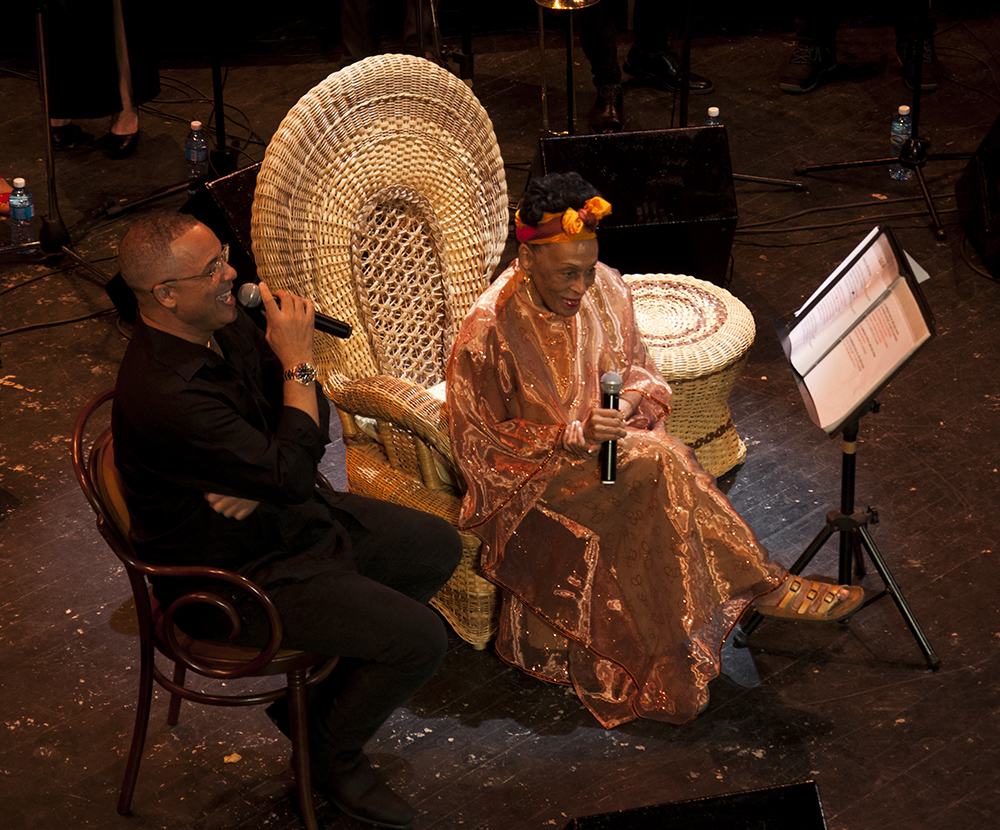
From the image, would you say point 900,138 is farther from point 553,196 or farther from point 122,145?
point 122,145

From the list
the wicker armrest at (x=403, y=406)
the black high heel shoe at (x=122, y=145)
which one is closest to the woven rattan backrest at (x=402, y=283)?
the wicker armrest at (x=403, y=406)

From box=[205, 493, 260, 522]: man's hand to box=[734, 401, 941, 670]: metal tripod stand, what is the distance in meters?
1.59

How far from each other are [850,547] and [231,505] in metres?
1.85

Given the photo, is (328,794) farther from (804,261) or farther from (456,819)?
(804,261)

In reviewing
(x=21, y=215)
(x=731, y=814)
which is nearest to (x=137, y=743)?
(x=731, y=814)

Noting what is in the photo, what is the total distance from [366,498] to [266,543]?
406 mm

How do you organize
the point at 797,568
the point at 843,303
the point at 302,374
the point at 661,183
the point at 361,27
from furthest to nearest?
the point at 361,27 < the point at 661,183 < the point at 797,568 < the point at 843,303 < the point at 302,374

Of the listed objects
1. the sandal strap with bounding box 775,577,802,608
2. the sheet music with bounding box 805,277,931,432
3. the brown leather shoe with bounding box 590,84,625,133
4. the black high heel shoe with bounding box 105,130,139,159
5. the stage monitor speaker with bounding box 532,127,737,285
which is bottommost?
the black high heel shoe with bounding box 105,130,139,159

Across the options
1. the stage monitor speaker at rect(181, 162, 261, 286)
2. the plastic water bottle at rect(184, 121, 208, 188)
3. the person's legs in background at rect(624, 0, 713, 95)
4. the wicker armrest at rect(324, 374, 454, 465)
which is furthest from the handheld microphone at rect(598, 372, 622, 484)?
the person's legs in background at rect(624, 0, 713, 95)

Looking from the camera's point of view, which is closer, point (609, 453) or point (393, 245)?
point (609, 453)

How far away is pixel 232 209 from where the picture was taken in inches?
185

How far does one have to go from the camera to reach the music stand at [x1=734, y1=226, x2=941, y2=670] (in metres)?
3.10

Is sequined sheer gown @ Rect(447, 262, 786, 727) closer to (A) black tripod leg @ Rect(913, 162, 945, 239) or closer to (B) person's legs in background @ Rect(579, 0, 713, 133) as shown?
(A) black tripod leg @ Rect(913, 162, 945, 239)

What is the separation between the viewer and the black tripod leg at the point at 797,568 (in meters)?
3.64
